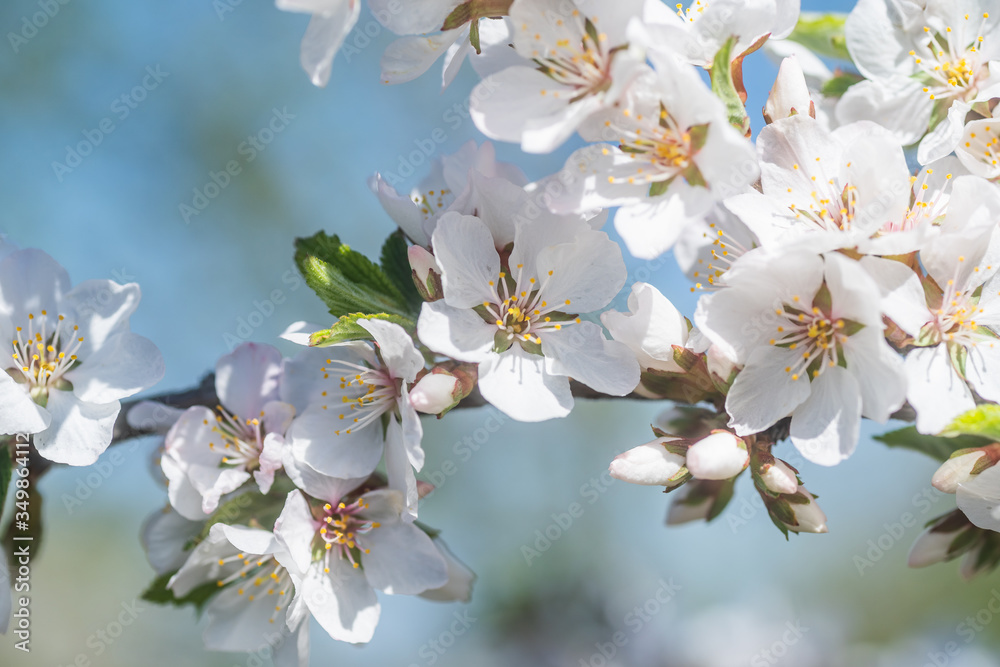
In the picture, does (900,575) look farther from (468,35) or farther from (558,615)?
(468,35)

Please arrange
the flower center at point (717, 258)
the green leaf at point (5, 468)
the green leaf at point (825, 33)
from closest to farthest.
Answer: the flower center at point (717, 258) < the green leaf at point (5, 468) < the green leaf at point (825, 33)

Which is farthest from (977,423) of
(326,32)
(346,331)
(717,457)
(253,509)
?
(253,509)

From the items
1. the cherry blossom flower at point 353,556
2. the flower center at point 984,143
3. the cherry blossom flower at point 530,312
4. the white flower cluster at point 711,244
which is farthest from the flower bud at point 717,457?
the flower center at point 984,143

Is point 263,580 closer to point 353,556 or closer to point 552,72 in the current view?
point 353,556

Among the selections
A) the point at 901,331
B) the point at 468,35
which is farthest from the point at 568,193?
the point at 901,331

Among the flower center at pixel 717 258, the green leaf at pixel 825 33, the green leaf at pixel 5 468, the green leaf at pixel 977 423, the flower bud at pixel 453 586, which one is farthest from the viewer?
Result: the green leaf at pixel 825 33

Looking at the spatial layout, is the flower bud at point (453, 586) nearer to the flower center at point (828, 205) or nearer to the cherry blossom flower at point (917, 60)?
the flower center at point (828, 205)

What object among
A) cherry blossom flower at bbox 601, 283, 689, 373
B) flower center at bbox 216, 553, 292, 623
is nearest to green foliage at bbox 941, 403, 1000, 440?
cherry blossom flower at bbox 601, 283, 689, 373
